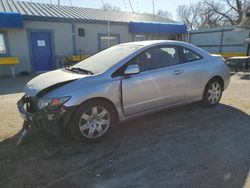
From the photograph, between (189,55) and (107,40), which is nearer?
(189,55)

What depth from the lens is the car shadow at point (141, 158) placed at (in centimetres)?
275

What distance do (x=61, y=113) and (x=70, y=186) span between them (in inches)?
42.9

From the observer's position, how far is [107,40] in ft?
49.9

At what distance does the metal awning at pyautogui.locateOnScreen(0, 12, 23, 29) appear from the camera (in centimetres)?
1105

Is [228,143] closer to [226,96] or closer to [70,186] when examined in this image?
[70,186]

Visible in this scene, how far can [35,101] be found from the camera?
356 cm

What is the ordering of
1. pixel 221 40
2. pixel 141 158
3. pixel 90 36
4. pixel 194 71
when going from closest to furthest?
pixel 141 158
pixel 194 71
pixel 90 36
pixel 221 40

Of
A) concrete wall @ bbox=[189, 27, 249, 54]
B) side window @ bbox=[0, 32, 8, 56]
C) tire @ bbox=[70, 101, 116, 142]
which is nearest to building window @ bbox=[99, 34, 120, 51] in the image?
side window @ bbox=[0, 32, 8, 56]

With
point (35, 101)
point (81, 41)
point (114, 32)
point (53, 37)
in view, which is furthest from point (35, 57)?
point (35, 101)

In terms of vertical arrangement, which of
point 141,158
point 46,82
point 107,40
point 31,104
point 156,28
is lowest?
point 141,158

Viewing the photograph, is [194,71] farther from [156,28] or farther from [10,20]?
[156,28]

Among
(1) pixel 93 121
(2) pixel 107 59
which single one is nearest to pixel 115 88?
(1) pixel 93 121

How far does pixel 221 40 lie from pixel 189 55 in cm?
1357

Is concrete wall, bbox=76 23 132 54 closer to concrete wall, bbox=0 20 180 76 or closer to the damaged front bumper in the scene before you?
concrete wall, bbox=0 20 180 76
